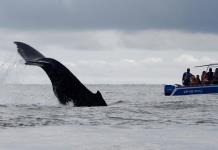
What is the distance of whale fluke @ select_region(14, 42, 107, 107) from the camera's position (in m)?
18.1

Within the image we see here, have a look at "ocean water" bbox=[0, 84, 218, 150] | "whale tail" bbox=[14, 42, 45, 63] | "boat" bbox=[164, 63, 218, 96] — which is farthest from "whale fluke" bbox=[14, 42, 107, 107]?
"boat" bbox=[164, 63, 218, 96]

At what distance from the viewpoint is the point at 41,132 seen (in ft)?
44.2

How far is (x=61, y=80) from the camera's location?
19.0m

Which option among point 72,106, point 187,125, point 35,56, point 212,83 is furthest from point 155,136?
point 212,83

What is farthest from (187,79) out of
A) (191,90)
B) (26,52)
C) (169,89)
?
(26,52)

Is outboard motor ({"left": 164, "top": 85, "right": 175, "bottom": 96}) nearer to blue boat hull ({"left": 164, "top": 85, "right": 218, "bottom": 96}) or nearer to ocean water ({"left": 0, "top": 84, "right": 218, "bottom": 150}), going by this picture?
blue boat hull ({"left": 164, "top": 85, "right": 218, "bottom": 96})

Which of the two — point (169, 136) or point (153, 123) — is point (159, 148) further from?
point (153, 123)

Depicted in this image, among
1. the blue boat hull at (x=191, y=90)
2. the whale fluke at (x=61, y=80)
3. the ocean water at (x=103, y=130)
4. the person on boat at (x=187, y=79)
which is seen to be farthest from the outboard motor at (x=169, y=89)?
the ocean water at (x=103, y=130)

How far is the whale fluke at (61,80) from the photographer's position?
18120 mm

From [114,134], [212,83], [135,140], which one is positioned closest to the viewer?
[135,140]

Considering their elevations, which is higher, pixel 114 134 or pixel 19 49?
pixel 19 49

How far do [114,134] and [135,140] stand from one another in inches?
44.0

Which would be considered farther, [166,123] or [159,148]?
[166,123]

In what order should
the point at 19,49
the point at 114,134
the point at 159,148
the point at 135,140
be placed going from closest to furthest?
the point at 159,148, the point at 135,140, the point at 114,134, the point at 19,49
